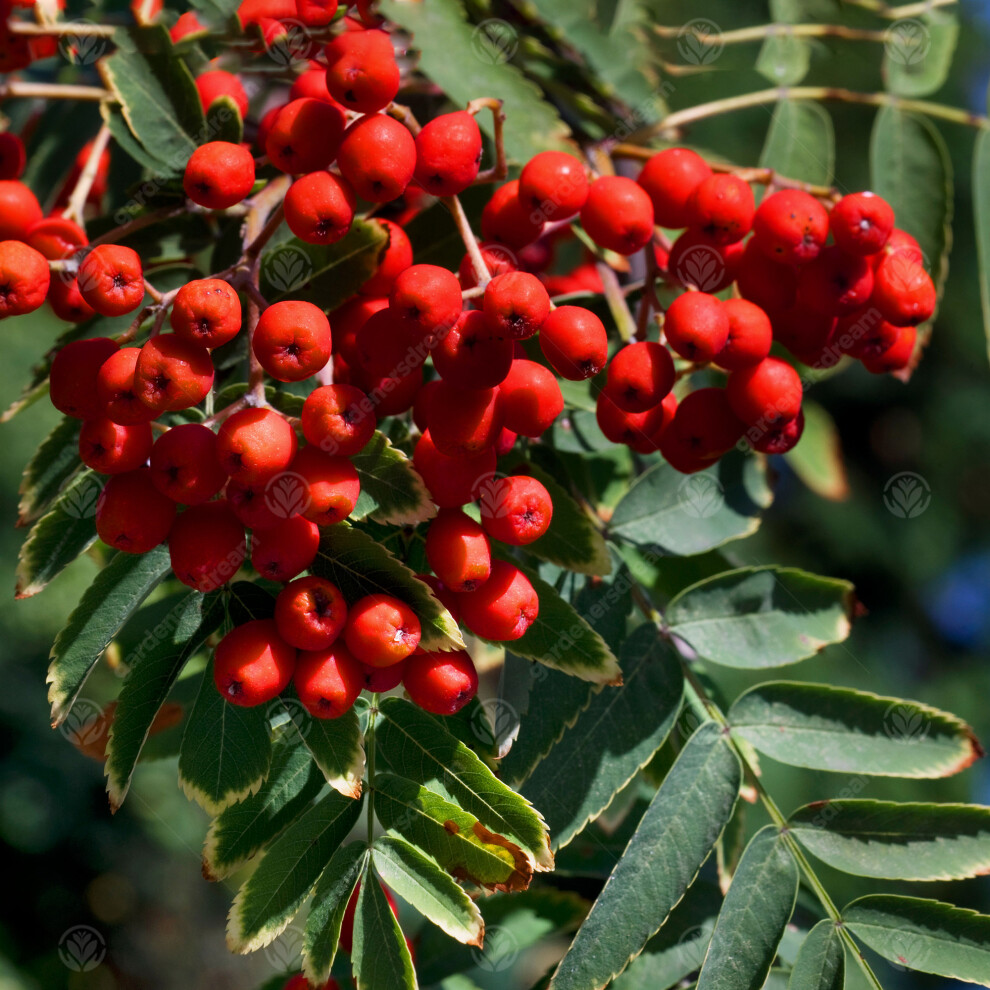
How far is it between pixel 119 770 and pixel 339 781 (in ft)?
0.57

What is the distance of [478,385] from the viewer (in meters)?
0.66

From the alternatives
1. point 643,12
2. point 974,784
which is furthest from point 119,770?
point 974,784

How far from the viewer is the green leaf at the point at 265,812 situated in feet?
2.46

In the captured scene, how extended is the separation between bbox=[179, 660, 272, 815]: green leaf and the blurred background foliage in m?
0.55

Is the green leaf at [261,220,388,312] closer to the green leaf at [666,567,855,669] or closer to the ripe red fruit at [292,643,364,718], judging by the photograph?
the ripe red fruit at [292,643,364,718]

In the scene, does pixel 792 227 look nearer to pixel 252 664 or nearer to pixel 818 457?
pixel 252 664

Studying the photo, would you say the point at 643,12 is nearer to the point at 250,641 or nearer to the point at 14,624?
the point at 250,641

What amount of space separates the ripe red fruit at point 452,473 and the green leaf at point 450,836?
0.26 metres

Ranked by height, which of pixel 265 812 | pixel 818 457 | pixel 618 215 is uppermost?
pixel 618 215

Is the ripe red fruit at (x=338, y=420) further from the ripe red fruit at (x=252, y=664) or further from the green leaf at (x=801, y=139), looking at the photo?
the green leaf at (x=801, y=139)

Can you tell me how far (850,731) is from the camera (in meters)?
0.93

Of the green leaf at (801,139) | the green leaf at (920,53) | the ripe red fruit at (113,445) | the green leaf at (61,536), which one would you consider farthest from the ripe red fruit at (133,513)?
the green leaf at (920,53)

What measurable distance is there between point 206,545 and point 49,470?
34 cm

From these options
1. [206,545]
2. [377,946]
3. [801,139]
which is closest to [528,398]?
[206,545]
